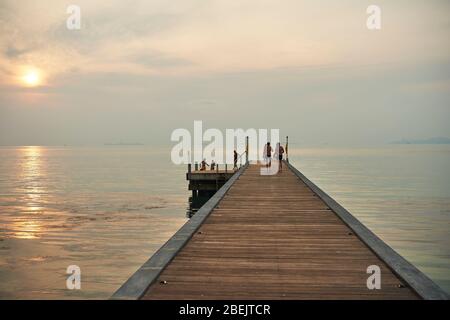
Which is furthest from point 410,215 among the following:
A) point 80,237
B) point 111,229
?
point 80,237

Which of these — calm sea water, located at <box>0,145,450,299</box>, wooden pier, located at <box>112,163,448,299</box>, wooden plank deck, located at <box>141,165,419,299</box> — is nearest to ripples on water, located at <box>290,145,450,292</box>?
calm sea water, located at <box>0,145,450,299</box>

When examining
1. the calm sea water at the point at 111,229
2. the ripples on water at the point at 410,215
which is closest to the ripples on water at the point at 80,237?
the calm sea water at the point at 111,229

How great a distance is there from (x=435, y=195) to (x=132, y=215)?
2761 cm

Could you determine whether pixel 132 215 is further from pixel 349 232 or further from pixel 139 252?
pixel 349 232

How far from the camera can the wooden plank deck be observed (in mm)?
5941

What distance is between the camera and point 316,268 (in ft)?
23.0

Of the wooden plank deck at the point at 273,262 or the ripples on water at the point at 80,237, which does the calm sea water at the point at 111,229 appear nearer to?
the ripples on water at the point at 80,237

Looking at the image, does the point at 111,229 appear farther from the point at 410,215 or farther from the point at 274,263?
the point at 274,263

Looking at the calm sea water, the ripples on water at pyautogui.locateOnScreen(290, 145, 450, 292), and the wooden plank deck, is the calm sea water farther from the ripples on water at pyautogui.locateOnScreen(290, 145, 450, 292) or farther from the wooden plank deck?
the wooden plank deck

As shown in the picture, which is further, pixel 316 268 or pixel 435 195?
pixel 435 195

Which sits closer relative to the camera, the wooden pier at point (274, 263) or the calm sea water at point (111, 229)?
the wooden pier at point (274, 263)

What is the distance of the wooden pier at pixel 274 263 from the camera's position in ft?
19.4

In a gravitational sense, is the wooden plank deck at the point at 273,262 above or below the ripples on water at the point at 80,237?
above
